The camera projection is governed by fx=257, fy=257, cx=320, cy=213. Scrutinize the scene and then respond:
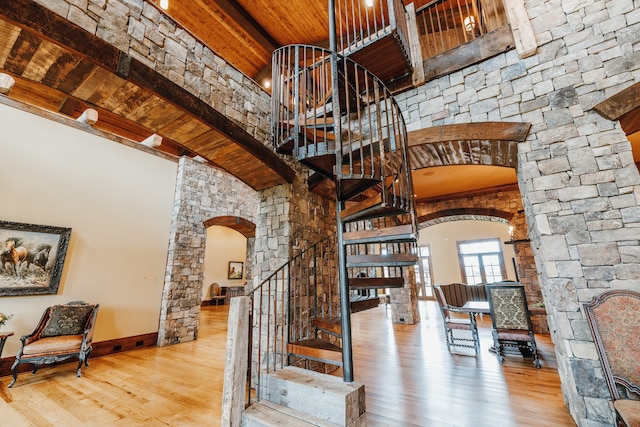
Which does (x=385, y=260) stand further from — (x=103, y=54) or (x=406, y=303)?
(x=406, y=303)

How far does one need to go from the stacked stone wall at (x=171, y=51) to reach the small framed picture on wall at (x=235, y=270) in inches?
372

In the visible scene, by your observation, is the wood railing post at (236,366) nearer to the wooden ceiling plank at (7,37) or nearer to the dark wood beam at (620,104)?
the wooden ceiling plank at (7,37)

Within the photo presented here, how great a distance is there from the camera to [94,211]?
4.66 metres

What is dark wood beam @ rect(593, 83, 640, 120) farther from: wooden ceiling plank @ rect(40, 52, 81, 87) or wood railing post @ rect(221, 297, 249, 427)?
wooden ceiling plank @ rect(40, 52, 81, 87)

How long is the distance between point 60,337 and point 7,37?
12.7 feet

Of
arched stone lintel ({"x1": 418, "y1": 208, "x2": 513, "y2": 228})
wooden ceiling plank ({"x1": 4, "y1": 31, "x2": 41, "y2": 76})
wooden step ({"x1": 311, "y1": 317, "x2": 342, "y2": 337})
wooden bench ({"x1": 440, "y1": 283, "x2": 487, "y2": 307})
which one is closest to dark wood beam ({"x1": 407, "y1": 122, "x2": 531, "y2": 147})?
wooden step ({"x1": 311, "y1": 317, "x2": 342, "y2": 337})

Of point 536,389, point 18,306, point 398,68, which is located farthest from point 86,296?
point 536,389

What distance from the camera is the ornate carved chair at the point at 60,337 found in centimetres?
340

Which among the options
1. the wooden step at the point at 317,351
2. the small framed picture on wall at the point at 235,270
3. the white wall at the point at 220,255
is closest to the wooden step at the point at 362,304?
the wooden step at the point at 317,351

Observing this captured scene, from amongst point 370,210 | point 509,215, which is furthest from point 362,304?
point 509,215

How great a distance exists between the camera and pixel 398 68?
135 inches

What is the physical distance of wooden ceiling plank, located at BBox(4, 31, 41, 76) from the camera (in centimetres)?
177

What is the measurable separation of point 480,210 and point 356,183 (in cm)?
572

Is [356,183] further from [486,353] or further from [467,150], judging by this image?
[486,353]
